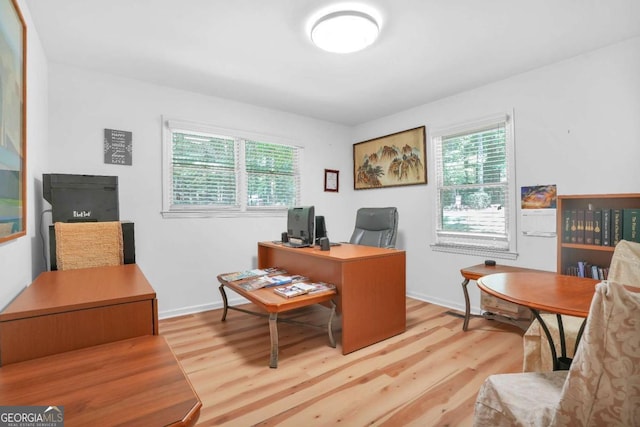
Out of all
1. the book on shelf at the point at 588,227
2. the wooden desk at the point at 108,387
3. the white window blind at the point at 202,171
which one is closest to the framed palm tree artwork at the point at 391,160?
the book on shelf at the point at 588,227

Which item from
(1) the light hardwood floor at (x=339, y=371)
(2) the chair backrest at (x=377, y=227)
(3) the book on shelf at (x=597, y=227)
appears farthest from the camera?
(2) the chair backrest at (x=377, y=227)

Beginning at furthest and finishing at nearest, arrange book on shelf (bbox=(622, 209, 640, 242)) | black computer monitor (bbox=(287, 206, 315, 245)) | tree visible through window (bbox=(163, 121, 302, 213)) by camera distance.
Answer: tree visible through window (bbox=(163, 121, 302, 213)) < black computer monitor (bbox=(287, 206, 315, 245)) < book on shelf (bbox=(622, 209, 640, 242))

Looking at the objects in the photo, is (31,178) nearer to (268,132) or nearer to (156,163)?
(156,163)

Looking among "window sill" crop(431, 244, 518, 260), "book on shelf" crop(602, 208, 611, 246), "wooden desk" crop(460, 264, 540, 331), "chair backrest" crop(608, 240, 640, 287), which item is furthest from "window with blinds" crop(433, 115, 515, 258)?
"chair backrest" crop(608, 240, 640, 287)

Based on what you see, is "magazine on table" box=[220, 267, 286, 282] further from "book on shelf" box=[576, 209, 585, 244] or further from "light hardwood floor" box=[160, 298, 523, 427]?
"book on shelf" box=[576, 209, 585, 244]

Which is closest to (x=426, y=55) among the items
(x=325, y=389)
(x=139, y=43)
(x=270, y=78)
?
(x=270, y=78)

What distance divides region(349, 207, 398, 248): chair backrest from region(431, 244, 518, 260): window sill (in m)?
0.61

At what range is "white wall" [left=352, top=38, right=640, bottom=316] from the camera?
230 centimetres

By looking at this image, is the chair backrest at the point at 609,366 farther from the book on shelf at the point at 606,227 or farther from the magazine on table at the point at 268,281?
the magazine on table at the point at 268,281

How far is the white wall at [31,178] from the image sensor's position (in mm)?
1356

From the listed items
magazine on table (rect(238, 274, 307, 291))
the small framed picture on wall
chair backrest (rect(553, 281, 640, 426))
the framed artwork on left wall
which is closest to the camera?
chair backrest (rect(553, 281, 640, 426))

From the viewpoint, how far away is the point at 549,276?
181 centimetres

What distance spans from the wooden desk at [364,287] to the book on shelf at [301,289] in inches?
3.5

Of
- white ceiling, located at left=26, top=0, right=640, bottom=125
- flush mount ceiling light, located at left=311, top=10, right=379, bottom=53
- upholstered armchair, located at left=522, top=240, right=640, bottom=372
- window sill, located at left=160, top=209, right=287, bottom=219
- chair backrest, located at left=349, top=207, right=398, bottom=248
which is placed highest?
white ceiling, located at left=26, top=0, right=640, bottom=125
